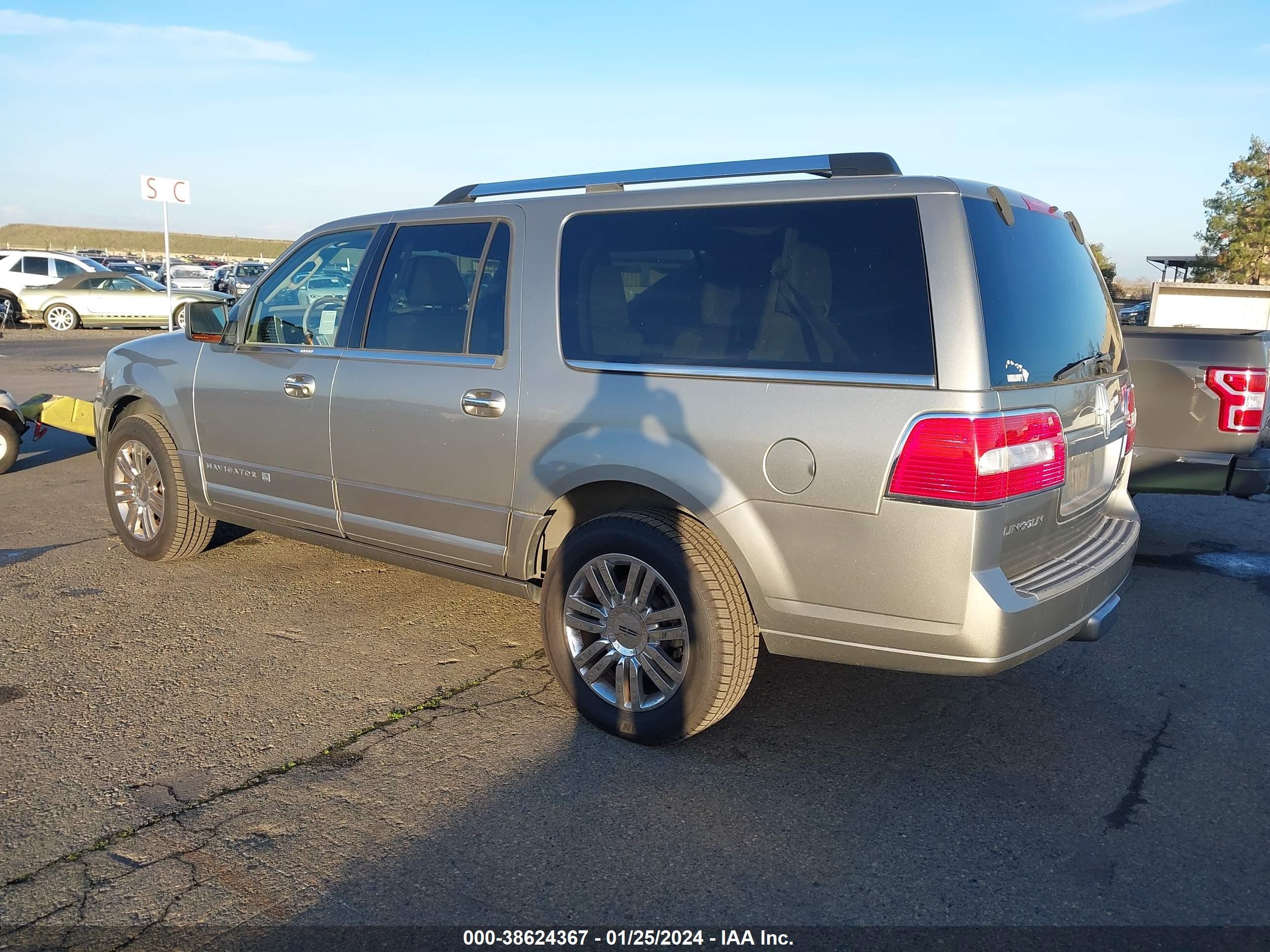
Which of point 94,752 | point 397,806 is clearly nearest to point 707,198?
point 397,806

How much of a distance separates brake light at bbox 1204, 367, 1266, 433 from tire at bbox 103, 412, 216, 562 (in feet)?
18.8

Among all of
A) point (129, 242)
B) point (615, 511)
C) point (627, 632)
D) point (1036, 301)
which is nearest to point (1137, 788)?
point (1036, 301)

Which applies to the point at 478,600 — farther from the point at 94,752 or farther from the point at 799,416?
the point at 799,416

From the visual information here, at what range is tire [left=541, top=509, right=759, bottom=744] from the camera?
3562 millimetres

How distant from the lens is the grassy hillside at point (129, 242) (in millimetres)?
116562

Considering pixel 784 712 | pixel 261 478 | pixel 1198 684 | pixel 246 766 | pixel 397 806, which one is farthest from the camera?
pixel 261 478

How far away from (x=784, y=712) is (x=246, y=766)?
79.7 inches

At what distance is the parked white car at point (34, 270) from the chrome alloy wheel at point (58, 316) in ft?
3.74

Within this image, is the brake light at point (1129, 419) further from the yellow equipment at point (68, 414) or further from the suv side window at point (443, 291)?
the yellow equipment at point (68, 414)

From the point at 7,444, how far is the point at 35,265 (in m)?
20.2

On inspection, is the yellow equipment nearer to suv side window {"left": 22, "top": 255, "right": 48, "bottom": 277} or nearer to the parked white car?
the parked white car

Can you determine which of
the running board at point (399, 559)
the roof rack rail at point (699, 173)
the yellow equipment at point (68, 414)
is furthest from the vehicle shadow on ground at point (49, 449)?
the roof rack rail at point (699, 173)

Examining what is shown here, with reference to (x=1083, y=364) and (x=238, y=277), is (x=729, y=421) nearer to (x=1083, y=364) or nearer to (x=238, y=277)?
(x=1083, y=364)

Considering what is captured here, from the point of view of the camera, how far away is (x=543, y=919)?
2715 millimetres
